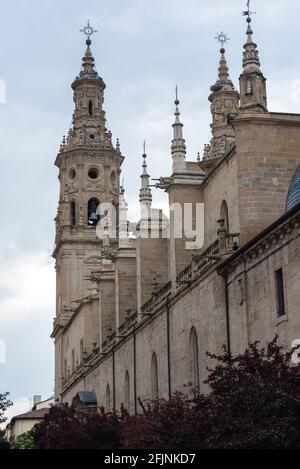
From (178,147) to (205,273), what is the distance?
8.26 meters

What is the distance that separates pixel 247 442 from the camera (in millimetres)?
16516

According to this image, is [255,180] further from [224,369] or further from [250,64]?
[224,369]

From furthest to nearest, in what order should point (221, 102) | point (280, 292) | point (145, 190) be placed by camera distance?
point (221, 102) < point (145, 190) < point (280, 292)

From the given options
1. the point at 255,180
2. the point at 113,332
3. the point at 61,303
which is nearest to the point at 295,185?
the point at 255,180

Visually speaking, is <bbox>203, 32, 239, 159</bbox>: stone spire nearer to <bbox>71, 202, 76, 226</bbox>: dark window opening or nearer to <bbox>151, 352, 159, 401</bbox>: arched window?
<bbox>71, 202, 76, 226</bbox>: dark window opening

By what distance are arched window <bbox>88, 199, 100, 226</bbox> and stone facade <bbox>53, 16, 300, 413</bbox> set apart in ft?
49.9

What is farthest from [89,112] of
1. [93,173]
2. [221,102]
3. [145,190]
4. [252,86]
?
[252,86]

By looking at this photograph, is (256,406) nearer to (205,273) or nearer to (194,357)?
(205,273)

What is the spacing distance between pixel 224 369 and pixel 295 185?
9.29 meters

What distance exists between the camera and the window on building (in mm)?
23938

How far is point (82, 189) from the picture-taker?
76188mm

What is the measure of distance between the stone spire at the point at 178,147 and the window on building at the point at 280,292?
13.2 metres

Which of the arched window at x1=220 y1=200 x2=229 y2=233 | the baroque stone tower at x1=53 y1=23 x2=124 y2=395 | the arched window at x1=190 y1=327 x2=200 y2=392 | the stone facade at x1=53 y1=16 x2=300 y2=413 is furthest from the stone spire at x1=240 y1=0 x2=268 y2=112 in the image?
the baroque stone tower at x1=53 y1=23 x2=124 y2=395

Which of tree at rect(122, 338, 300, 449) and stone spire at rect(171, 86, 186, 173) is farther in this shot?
stone spire at rect(171, 86, 186, 173)
